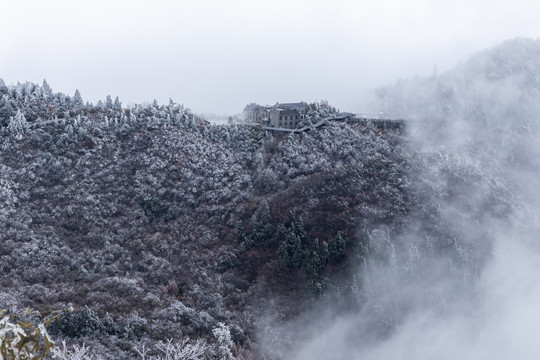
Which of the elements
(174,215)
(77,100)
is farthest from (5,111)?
(174,215)

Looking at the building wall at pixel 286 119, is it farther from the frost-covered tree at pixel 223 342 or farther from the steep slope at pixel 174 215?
the frost-covered tree at pixel 223 342

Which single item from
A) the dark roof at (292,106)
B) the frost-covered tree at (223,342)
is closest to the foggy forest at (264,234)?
the frost-covered tree at (223,342)

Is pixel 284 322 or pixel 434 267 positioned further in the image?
pixel 434 267

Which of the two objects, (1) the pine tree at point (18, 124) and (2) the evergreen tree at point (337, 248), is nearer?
(2) the evergreen tree at point (337, 248)

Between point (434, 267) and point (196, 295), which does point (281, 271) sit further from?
point (434, 267)

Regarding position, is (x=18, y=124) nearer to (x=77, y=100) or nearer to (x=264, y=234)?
(x=77, y=100)

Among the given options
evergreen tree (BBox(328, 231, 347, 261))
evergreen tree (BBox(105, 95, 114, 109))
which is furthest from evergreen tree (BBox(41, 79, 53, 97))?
evergreen tree (BBox(328, 231, 347, 261))

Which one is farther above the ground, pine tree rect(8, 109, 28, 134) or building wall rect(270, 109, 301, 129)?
building wall rect(270, 109, 301, 129)

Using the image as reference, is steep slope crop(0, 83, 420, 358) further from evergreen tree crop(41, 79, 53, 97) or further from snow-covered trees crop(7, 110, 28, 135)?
evergreen tree crop(41, 79, 53, 97)

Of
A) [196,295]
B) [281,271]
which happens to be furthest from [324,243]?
[196,295]

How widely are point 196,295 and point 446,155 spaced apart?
139 feet

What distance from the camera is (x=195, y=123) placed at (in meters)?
85.4

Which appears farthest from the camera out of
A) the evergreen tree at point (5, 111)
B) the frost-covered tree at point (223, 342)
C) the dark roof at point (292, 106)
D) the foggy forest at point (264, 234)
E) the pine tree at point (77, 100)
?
the dark roof at point (292, 106)

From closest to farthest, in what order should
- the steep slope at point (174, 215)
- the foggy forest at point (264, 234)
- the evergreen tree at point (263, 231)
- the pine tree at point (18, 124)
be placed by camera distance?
1. the foggy forest at point (264, 234)
2. the steep slope at point (174, 215)
3. the evergreen tree at point (263, 231)
4. the pine tree at point (18, 124)
